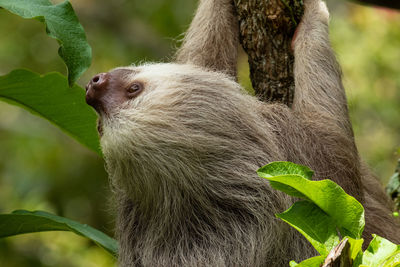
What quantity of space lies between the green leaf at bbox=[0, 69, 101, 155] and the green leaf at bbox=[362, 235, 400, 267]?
2738 millimetres

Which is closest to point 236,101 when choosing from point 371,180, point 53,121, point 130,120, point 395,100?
point 130,120

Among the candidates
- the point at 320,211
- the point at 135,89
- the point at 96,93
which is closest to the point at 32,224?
the point at 96,93

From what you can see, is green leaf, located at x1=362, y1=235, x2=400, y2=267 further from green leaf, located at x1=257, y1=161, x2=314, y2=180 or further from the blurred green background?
the blurred green background

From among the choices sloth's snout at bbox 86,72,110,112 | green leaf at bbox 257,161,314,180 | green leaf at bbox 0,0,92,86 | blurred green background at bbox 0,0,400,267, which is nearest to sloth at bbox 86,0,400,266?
sloth's snout at bbox 86,72,110,112

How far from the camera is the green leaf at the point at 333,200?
308cm

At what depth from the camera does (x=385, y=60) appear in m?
10.1

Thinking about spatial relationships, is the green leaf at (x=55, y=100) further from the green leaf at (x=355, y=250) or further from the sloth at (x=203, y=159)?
the green leaf at (x=355, y=250)

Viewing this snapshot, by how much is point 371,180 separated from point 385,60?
14.9 ft

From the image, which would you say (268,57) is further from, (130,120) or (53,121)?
(53,121)

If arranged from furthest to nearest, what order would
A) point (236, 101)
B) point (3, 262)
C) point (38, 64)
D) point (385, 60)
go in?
1. point (38, 64)
2. point (385, 60)
3. point (3, 262)
4. point (236, 101)

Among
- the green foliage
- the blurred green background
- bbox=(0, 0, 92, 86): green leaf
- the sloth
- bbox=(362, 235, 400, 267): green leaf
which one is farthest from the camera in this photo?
the blurred green background

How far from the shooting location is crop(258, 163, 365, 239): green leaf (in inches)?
121

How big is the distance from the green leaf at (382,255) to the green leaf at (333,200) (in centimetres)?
13

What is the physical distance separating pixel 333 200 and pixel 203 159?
158cm
